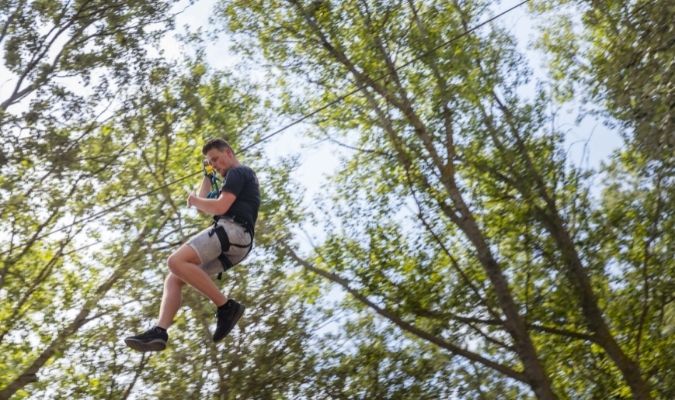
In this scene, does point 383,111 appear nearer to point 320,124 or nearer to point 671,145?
point 320,124

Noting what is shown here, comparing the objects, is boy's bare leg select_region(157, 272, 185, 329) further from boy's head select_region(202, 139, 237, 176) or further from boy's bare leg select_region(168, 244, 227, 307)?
boy's head select_region(202, 139, 237, 176)

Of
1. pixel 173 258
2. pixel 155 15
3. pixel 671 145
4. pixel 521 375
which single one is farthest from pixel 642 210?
pixel 173 258

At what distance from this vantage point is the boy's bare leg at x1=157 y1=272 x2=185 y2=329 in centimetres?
498

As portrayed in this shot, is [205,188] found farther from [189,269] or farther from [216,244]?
[189,269]

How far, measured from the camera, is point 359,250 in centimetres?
1382

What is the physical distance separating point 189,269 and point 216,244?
0.72 ft

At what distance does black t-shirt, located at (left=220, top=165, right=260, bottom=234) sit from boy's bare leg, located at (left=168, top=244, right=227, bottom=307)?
336 millimetres

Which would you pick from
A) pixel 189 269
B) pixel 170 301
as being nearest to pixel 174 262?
pixel 189 269

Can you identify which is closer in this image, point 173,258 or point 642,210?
point 173,258

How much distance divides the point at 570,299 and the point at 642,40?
593 cm

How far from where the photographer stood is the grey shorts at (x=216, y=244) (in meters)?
5.03

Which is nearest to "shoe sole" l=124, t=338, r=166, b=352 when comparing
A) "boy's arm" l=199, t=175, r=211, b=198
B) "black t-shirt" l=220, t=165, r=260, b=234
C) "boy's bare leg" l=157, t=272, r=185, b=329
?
"boy's bare leg" l=157, t=272, r=185, b=329

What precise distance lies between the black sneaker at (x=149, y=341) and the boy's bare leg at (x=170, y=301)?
0.05 m

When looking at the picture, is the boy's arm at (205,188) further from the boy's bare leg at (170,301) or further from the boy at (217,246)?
the boy's bare leg at (170,301)
